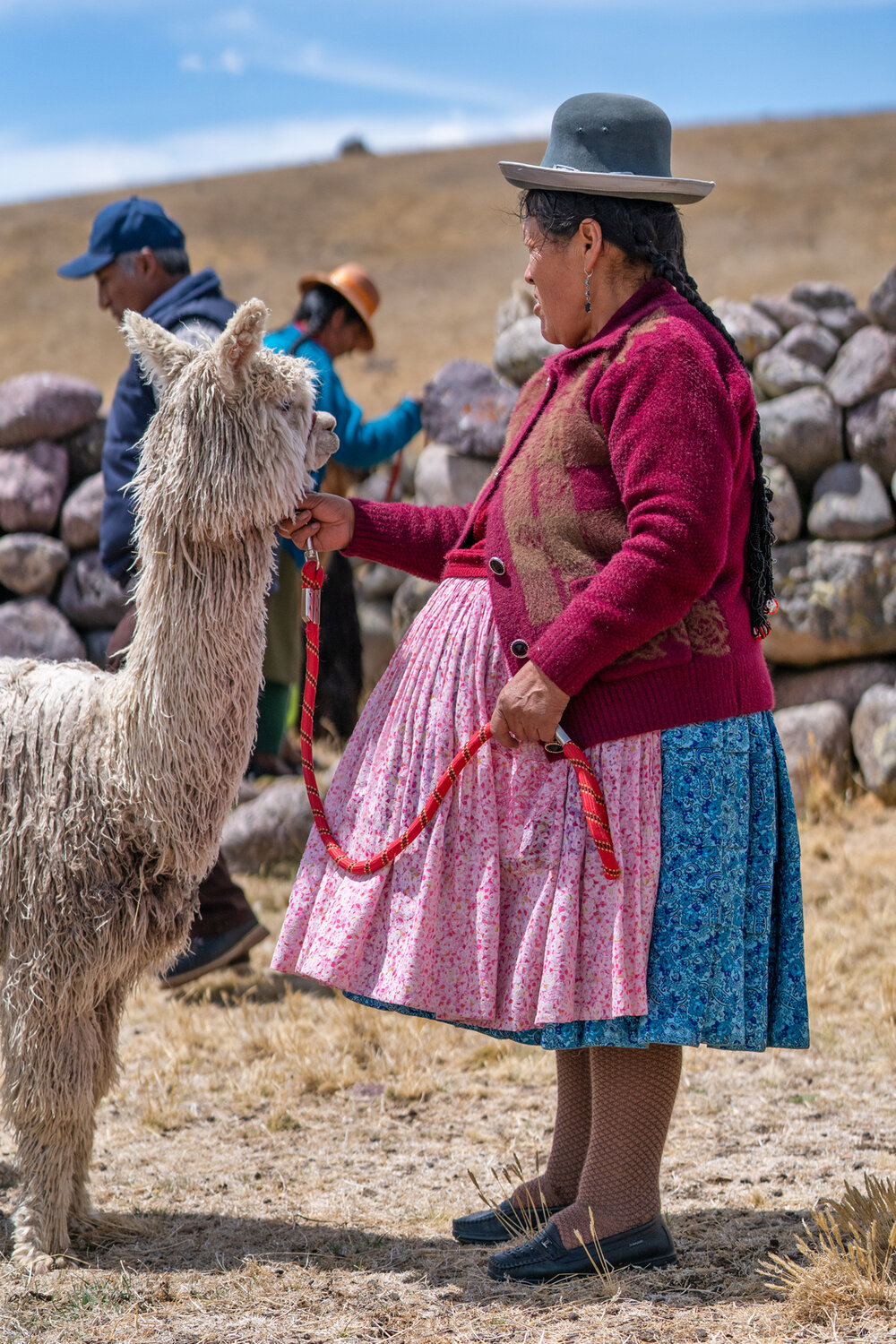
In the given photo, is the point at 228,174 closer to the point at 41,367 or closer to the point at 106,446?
the point at 41,367

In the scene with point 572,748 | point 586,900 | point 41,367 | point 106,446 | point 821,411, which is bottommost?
point 586,900

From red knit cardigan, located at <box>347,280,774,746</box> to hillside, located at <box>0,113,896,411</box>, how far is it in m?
17.5

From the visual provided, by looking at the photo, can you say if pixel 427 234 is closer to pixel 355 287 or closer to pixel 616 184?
pixel 355 287

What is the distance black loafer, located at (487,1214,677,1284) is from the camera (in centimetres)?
248

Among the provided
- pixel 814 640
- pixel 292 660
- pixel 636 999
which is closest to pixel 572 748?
pixel 636 999

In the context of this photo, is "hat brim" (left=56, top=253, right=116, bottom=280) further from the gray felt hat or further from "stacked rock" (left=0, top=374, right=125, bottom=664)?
"stacked rock" (left=0, top=374, right=125, bottom=664)

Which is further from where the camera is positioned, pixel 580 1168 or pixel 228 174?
pixel 228 174

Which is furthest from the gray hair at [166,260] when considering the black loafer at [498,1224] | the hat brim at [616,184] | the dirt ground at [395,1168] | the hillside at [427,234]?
the hillside at [427,234]

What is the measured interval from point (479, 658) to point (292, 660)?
2.47m

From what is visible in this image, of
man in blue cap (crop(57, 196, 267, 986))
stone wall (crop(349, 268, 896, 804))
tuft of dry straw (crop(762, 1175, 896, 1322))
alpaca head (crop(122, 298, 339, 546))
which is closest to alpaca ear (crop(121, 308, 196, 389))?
alpaca head (crop(122, 298, 339, 546))

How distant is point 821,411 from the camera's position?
20.8ft

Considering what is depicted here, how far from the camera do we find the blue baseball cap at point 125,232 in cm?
406

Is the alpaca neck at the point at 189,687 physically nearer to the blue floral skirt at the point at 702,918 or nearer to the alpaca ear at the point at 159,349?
the alpaca ear at the point at 159,349

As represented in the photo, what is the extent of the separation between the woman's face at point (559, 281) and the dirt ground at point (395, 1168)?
5.71 ft
